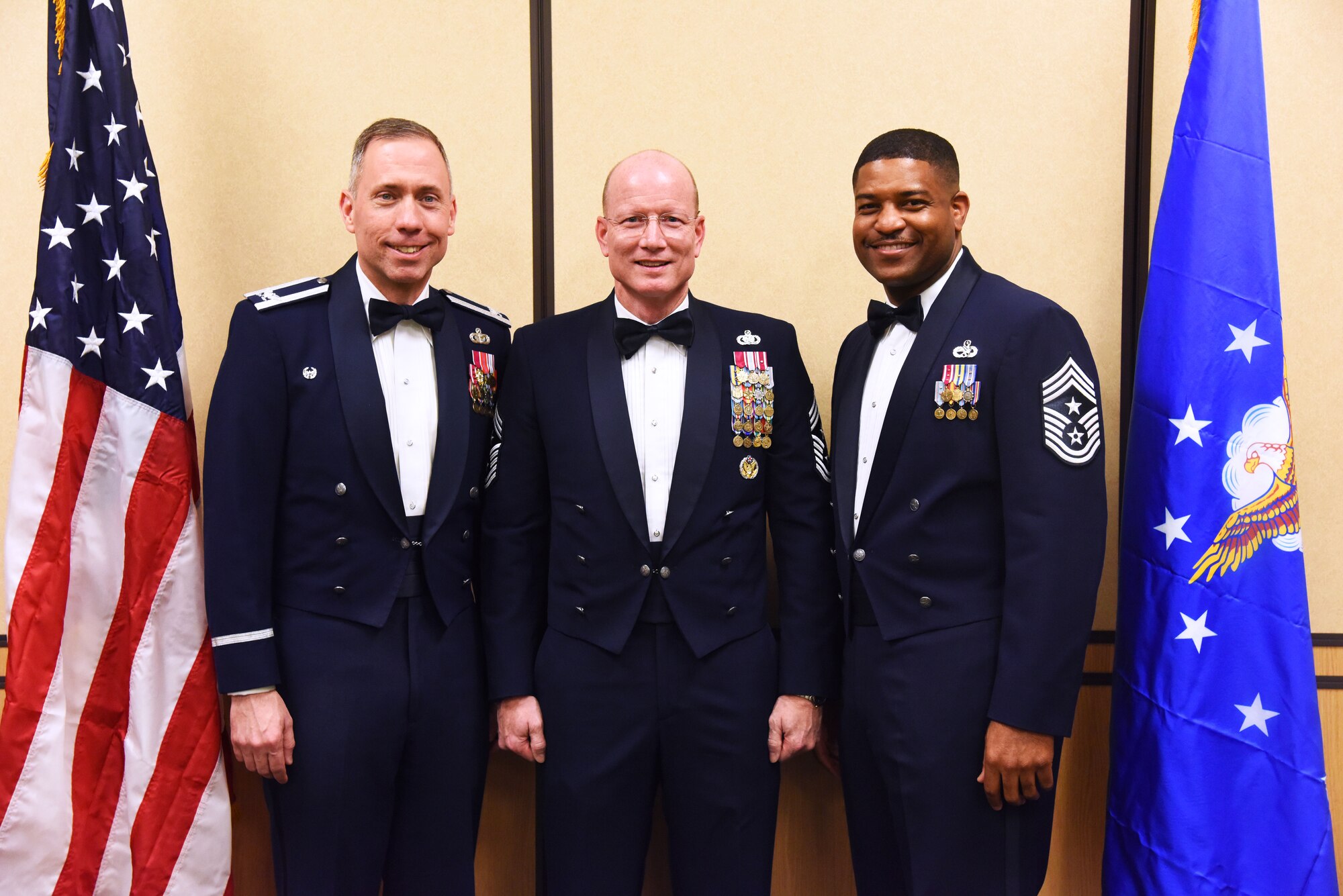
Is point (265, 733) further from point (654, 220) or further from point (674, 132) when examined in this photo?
point (674, 132)

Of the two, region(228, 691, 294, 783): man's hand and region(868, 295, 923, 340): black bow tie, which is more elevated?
region(868, 295, 923, 340): black bow tie

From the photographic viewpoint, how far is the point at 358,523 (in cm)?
172

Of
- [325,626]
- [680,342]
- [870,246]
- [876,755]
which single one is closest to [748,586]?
[876,755]

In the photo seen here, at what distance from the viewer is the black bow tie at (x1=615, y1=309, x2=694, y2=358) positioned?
1785mm

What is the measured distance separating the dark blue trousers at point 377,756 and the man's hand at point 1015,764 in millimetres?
1035

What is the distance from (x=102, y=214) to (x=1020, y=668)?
Answer: 7.05 feet

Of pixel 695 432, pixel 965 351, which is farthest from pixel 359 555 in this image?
pixel 965 351

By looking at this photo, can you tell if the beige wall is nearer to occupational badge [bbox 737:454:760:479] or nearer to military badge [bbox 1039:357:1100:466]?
occupational badge [bbox 737:454:760:479]

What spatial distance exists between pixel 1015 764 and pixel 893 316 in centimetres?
90

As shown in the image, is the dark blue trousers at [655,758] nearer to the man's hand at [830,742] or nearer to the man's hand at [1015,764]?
the man's hand at [830,742]

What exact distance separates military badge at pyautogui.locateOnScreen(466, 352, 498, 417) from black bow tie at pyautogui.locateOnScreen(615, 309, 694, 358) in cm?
33

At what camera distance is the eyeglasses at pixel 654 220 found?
1755mm

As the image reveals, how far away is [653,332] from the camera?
1786 millimetres

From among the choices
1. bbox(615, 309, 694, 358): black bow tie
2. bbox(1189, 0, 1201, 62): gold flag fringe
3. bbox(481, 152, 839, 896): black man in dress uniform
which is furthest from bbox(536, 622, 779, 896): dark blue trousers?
bbox(1189, 0, 1201, 62): gold flag fringe
